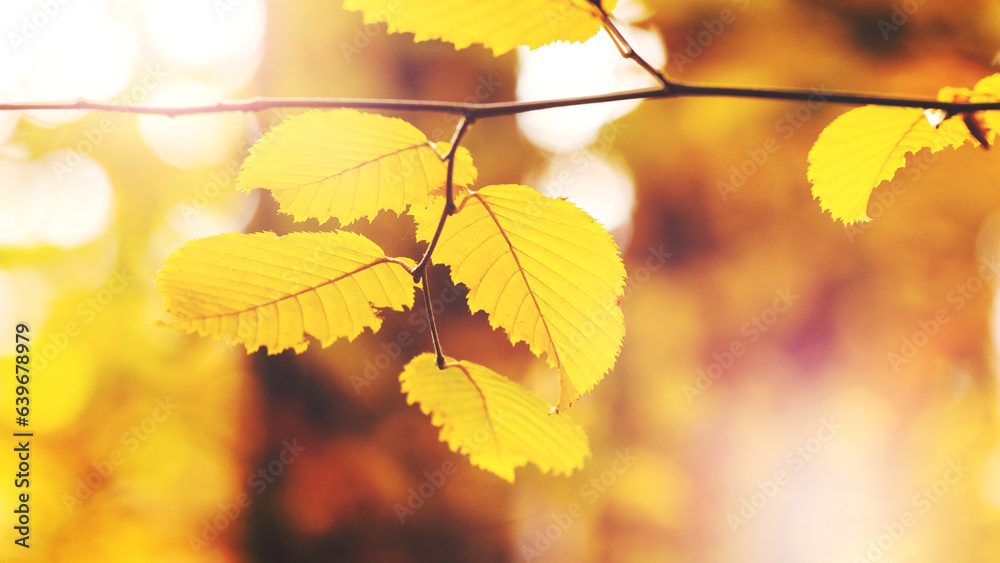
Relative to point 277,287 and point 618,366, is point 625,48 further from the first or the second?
point 618,366

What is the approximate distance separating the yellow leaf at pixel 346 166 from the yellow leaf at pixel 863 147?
0.36 meters

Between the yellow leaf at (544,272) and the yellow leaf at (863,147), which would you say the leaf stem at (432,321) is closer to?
the yellow leaf at (544,272)

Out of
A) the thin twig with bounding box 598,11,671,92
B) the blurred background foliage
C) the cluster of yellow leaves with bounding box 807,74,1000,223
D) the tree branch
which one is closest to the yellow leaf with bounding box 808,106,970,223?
the cluster of yellow leaves with bounding box 807,74,1000,223

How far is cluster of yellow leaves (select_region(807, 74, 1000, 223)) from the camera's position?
0.41 metres

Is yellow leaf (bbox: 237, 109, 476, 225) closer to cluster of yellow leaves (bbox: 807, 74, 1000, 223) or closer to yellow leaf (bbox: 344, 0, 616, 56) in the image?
yellow leaf (bbox: 344, 0, 616, 56)

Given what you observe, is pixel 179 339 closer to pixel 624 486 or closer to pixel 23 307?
pixel 23 307

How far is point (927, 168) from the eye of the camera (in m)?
3.04

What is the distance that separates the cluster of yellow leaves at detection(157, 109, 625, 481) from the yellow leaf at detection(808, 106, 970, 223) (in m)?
0.24

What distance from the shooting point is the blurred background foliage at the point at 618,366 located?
10.1 feet

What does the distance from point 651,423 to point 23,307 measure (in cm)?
505

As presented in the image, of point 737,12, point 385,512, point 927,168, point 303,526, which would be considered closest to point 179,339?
point 303,526

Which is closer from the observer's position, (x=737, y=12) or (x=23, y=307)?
(x=737, y=12)

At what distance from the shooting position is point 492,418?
46 cm

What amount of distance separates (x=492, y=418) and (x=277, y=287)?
24 cm
